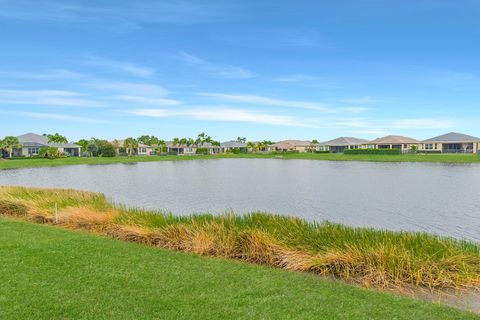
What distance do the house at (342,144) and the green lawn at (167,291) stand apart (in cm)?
10303

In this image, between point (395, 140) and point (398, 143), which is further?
point (395, 140)

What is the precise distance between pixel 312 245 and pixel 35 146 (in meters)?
93.3

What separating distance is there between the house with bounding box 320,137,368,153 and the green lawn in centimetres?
10303

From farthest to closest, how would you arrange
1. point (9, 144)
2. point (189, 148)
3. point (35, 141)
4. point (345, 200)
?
point (189, 148) < point (35, 141) < point (9, 144) < point (345, 200)

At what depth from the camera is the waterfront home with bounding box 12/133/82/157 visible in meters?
85.3

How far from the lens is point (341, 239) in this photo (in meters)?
8.91

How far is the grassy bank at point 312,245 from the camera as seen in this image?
7.44 meters

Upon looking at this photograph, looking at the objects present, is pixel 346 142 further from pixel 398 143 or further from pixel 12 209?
pixel 12 209

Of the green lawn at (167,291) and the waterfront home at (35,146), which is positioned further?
the waterfront home at (35,146)

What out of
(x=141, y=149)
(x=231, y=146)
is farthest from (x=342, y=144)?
(x=141, y=149)

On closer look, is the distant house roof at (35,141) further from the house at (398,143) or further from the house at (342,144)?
the house at (398,143)

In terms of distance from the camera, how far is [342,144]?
107 m

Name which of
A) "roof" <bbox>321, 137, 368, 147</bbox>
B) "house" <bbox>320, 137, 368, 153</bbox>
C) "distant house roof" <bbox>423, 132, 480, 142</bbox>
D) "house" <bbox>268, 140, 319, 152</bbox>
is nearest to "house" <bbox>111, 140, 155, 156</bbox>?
"house" <bbox>268, 140, 319, 152</bbox>

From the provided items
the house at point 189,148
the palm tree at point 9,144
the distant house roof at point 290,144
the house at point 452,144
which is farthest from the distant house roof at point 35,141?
the house at point 452,144
